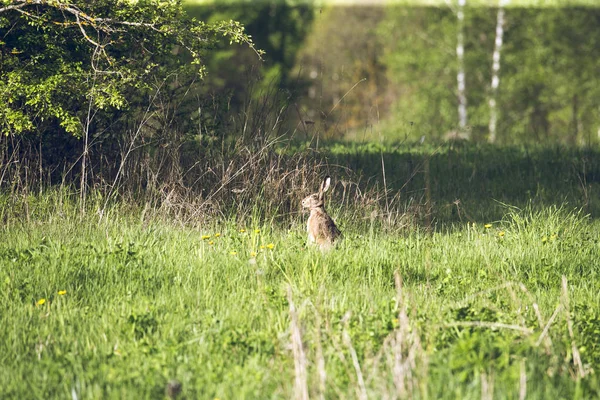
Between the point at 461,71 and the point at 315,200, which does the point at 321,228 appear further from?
the point at 461,71

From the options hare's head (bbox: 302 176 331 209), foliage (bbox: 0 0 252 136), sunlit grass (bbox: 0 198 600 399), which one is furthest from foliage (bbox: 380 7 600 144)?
sunlit grass (bbox: 0 198 600 399)

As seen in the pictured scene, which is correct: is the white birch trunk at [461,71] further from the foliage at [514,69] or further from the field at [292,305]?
the field at [292,305]

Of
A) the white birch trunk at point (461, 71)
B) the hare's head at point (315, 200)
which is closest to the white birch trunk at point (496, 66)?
the white birch trunk at point (461, 71)

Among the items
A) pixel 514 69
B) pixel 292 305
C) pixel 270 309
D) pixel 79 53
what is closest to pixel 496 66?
pixel 514 69

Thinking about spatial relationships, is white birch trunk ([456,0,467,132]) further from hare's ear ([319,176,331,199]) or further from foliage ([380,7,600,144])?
hare's ear ([319,176,331,199])

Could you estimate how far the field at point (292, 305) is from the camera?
421 cm

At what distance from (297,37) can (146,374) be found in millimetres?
35715

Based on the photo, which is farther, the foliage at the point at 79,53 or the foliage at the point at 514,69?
the foliage at the point at 514,69

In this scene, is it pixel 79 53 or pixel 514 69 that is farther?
pixel 514 69

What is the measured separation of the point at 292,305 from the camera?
161 inches

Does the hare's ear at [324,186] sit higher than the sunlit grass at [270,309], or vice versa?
the hare's ear at [324,186]

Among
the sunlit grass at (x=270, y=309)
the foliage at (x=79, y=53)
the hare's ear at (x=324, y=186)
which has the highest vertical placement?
the foliage at (x=79, y=53)

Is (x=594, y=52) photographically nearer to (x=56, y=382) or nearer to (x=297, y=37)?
(x=297, y=37)

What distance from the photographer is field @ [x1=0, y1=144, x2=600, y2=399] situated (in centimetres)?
421
